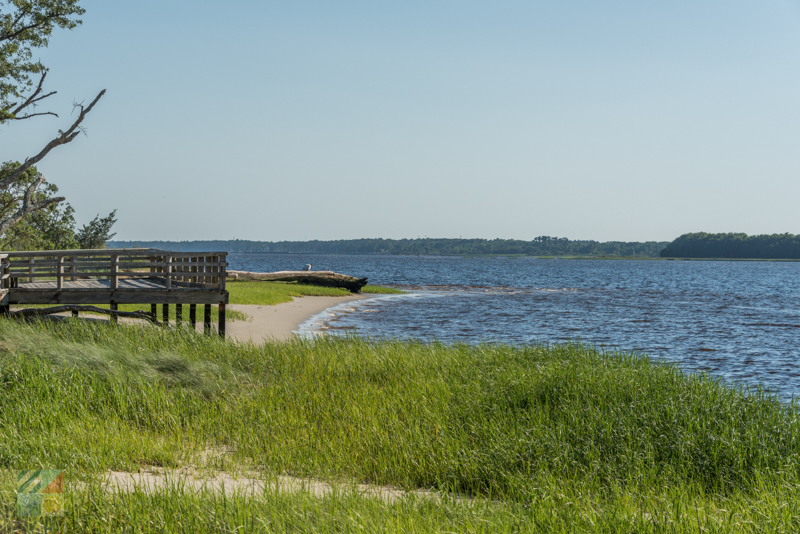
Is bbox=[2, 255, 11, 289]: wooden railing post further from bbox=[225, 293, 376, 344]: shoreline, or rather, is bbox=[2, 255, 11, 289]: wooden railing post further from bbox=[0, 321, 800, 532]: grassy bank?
bbox=[225, 293, 376, 344]: shoreline

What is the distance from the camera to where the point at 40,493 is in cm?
546

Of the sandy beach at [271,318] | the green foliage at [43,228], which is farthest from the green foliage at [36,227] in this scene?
the sandy beach at [271,318]

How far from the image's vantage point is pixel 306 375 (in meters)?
11.8

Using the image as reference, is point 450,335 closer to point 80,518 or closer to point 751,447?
point 751,447

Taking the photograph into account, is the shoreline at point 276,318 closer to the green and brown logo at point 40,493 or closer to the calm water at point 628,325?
the calm water at point 628,325

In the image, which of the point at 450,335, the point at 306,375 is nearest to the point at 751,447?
the point at 306,375

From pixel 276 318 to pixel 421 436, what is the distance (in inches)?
840

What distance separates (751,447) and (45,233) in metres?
48.1

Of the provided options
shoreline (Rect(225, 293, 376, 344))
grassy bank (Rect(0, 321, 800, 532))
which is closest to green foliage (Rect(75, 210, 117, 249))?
shoreline (Rect(225, 293, 376, 344))

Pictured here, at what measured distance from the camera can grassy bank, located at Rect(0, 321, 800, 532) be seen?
Answer: 5.48 m

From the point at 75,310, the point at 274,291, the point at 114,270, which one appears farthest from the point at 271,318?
the point at 274,291

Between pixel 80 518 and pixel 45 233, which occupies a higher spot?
pixel 45 233

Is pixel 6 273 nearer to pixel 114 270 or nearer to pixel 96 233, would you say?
pixel 114 270

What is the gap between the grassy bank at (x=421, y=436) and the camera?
5.48 metres
